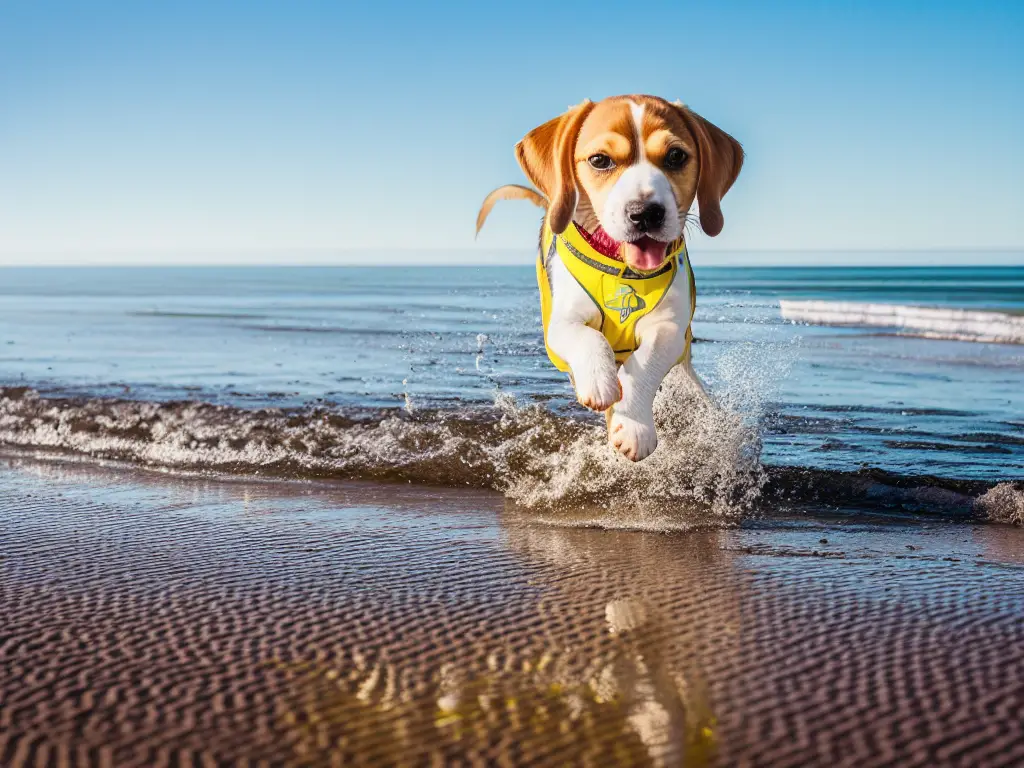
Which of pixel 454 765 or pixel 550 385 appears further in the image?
pixel 550 385

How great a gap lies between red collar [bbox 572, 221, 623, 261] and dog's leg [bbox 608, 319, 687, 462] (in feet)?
1.29

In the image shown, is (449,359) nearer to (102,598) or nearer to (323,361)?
(323,361)

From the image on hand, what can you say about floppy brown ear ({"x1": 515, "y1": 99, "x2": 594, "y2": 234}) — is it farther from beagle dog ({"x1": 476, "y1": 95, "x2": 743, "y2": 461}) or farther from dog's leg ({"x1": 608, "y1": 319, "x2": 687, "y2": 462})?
dog's leg ({"x1": 608, "y1": 319, "x2": 687, "y2": 462})

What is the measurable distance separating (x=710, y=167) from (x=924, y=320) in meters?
19.1

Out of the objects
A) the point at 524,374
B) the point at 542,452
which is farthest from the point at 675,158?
the point at 524,374

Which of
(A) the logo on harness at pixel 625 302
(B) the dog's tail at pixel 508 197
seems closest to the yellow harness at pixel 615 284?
(A) the logo on harness at pixel 625 302

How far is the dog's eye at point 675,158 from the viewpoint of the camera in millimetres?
3928

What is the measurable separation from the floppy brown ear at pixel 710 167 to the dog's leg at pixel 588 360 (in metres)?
0.67

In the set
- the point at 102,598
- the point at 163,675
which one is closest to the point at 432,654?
the point at 163,675

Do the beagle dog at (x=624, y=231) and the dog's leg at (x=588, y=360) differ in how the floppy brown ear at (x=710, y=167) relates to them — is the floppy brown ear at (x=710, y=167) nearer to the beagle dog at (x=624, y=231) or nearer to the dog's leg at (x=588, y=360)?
the beagle dog at (x=624, y=231)

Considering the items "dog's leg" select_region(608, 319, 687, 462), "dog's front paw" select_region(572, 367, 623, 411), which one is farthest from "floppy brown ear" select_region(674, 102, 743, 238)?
"dog's front paw" select_region(572, 367, 623, 411)

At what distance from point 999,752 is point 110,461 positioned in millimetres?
5231

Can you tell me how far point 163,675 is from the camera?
2.57 m

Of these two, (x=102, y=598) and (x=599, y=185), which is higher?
(x=599, y=185)
